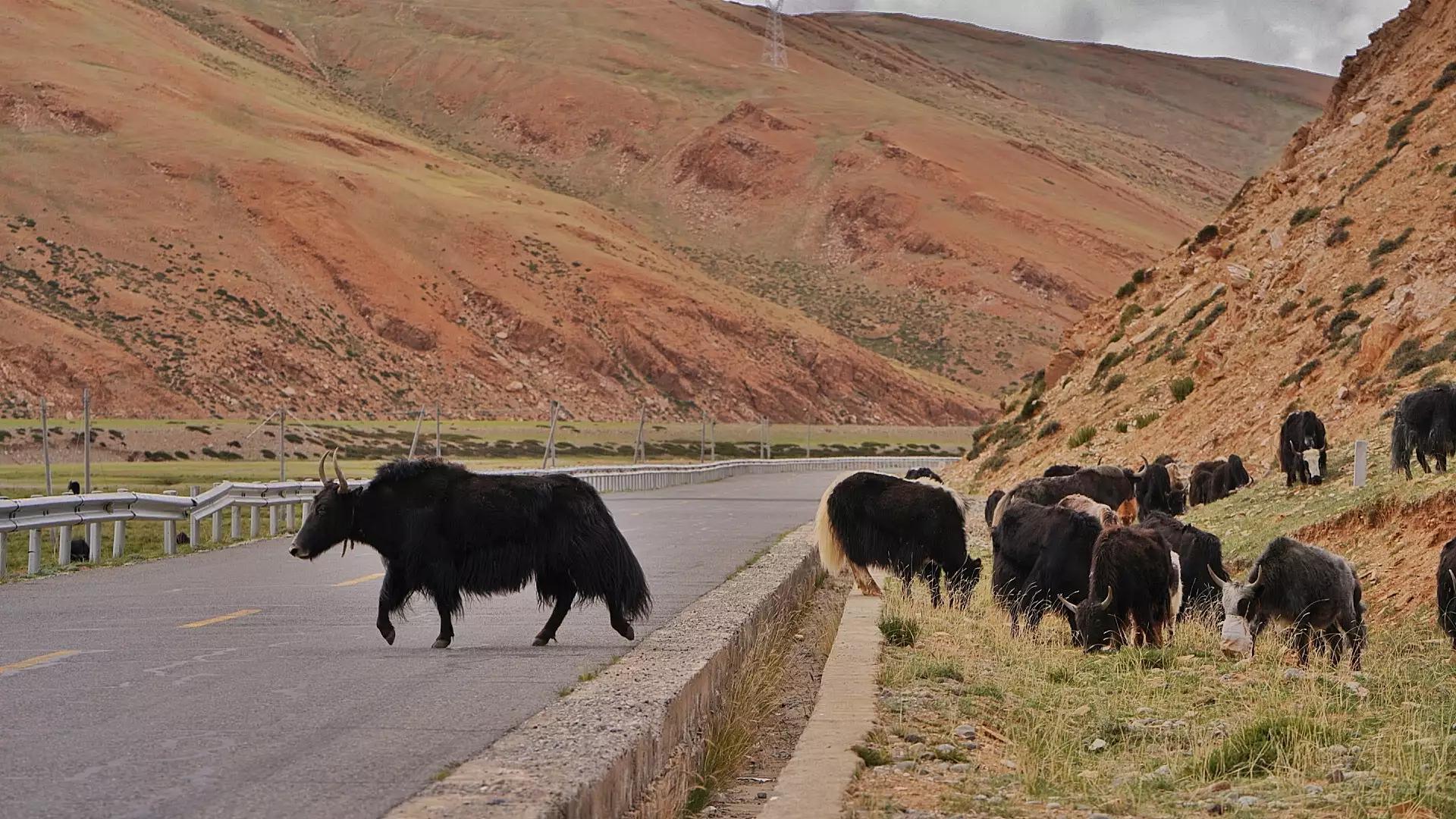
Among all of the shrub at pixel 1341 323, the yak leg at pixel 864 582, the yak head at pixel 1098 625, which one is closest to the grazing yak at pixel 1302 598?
the yak head at pixel 1098 625

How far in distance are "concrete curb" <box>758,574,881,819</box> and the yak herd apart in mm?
1750

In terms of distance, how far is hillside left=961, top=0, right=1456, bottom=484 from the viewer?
29.5 metres

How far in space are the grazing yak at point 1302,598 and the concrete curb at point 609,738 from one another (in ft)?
11.4

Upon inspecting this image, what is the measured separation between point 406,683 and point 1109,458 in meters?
27.9

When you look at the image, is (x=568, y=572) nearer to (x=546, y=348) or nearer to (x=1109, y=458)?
(x=1109, y=458)

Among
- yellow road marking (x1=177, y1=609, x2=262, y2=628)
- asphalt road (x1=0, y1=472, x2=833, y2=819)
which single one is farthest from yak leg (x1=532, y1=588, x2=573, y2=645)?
yellow road marking (x1=177, y1=609, x2=262, y2=628)

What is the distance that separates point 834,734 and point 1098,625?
482cm

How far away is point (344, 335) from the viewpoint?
3917 inches

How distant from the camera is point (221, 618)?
14258mm

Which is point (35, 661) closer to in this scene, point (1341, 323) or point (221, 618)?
point (221, 618)

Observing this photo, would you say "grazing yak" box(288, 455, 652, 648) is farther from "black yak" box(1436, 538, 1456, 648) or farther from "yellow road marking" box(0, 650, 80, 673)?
"black yak" box(1436, 538, 1456, 648)

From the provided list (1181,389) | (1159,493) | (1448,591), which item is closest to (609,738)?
(1448,591)

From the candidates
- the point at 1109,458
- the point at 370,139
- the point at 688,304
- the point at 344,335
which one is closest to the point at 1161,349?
the point at 1109,458

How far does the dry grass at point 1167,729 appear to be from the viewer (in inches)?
315
